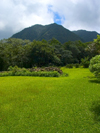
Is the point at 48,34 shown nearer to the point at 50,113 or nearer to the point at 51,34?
the point at 51,34

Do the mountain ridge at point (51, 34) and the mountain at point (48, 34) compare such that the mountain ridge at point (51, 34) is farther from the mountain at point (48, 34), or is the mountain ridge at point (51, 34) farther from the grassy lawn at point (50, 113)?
the grassy lawn at point (50, 113)

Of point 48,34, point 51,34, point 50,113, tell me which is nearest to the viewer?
point 50,113

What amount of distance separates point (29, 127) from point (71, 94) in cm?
266

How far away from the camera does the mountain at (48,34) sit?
2554 inches

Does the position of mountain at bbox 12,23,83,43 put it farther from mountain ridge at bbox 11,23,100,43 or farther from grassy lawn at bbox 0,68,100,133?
grassy lawn at bbox 0,68,100,133

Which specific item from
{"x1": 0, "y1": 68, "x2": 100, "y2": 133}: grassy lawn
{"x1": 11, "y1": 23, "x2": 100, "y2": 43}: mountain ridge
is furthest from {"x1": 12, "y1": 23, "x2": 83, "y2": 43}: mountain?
{"x1": 0, "y1": 68, "x2": 100, "y2": 133}: grassy lawn

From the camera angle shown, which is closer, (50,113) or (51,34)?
(50,113)

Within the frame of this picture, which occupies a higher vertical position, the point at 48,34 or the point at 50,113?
the point at 48,34

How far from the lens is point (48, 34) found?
67188mm

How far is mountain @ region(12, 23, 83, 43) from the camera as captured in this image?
64.9 m

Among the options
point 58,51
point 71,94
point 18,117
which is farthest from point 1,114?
point 58,51

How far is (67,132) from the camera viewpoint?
110 inches

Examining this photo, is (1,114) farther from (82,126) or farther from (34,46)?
(34,46)

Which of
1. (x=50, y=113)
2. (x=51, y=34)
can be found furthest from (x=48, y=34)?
(x=50, y=113)
